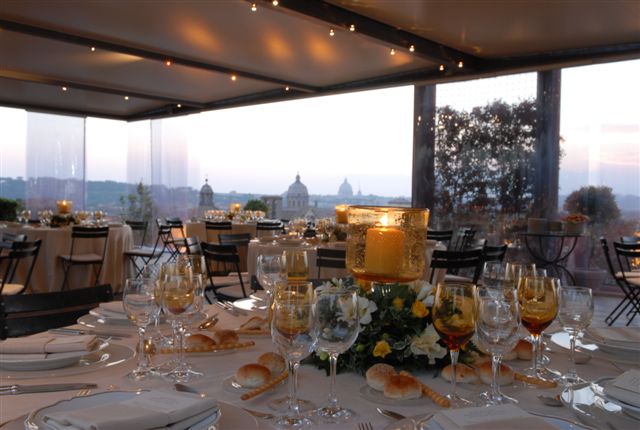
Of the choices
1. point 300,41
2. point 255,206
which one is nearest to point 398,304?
point 300,41

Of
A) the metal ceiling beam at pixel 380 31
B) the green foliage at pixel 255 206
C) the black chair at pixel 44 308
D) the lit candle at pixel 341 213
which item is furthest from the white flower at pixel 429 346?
the green foliage at pixel 255 206

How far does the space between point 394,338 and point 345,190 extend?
9429 mm

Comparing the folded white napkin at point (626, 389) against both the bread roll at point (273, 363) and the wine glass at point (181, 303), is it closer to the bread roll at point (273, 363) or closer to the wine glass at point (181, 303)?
the bread roll at point (273, 363)

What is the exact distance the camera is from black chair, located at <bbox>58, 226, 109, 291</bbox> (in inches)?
261

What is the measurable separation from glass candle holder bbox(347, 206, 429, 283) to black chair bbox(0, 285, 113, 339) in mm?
1111

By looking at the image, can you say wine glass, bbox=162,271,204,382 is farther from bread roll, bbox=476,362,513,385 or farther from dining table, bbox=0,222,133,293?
dining table, bbox=0,222,133,293

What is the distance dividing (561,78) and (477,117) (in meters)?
1.24

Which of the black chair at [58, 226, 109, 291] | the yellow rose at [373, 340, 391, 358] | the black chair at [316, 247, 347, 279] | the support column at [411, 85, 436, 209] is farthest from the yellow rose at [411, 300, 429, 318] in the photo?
the support column at [411, 85, 436, 209]

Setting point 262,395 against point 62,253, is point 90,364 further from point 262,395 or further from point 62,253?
point 62,253

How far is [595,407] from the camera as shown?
3.69 feet

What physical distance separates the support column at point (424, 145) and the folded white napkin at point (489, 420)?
8.21 metres

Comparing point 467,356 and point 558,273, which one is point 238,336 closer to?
point 467,356

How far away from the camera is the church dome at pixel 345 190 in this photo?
34.8ft

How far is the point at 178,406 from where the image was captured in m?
0.90
